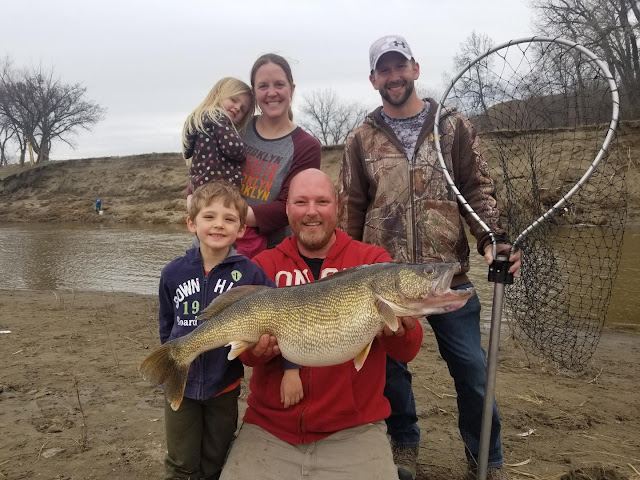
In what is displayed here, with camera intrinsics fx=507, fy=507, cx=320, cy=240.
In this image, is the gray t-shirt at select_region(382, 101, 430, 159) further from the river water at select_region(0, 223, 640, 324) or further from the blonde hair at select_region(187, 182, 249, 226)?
the river water at select_region(0, 223, 640, 324)

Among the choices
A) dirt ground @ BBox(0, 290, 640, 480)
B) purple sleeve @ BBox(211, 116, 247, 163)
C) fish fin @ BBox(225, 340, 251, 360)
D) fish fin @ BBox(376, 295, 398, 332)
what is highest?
purple sleeve @ BBox(211, 116, 247, 163)

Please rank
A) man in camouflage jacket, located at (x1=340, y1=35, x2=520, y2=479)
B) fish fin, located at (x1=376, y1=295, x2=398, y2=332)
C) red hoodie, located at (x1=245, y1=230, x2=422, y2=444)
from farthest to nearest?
man in camouflage jacket, located at (x1=340, y1=35, x2=520, y2=479) → red hoodie, located at (x1=245, y1=230, x2=422, y2=444) → fish fin, located at (x1=376, y1=295, x2=398, y2=332)

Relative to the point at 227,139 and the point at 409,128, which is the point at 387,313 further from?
the point at 227,139

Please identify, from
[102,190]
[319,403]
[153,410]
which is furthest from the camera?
[102,190]

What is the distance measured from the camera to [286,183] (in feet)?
13.4

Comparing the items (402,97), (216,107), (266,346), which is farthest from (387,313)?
(216,107)

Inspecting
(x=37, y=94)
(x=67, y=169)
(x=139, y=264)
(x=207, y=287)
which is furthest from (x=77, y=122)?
(x=207, y=287)

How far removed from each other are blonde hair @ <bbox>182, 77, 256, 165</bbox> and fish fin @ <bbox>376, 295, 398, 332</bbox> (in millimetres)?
2059

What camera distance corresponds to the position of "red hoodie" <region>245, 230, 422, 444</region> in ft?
10.1

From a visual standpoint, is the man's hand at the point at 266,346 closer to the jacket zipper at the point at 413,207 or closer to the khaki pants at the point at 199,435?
the khaki pants at the point at 199,435

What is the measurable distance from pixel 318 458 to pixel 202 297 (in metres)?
1.23

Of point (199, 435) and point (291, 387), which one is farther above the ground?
point (291, 387)

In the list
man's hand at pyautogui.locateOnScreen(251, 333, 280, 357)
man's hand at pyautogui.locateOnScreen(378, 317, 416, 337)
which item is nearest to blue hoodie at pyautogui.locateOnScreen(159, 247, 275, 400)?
man's hand at pyautogui.locateOnScreen(251, 333, 280, 357)

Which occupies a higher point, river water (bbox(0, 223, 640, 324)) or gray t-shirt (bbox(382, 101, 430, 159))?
gray t-shirt (bbox(382, 101, 430, 159))
